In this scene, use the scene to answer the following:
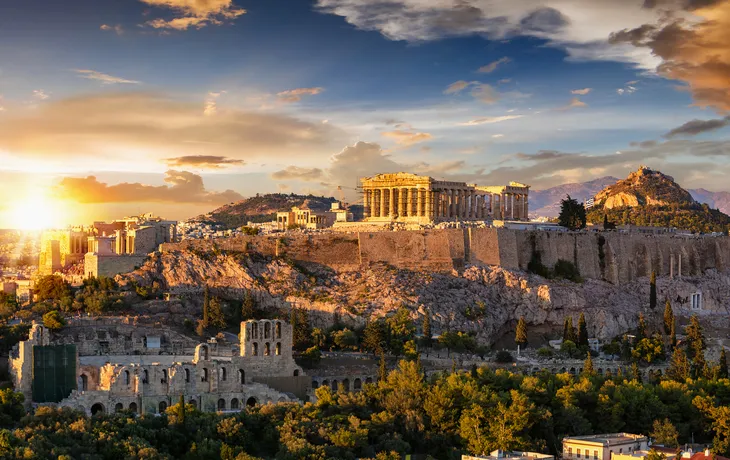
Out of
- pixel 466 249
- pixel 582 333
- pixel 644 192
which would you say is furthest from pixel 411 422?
pixel 644 192

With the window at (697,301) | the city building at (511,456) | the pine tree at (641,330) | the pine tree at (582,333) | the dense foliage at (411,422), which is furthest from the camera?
the window at (697,301)

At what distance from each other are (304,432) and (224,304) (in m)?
20.3

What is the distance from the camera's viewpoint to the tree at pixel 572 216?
3135 inches

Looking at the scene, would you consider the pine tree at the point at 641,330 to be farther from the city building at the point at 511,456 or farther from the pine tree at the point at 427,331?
the city building at the point at 511,456

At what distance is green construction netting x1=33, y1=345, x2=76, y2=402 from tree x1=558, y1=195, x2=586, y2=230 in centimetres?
4365

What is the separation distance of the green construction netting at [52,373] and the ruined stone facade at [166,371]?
0.17 metres

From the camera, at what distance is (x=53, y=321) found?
5081 cm

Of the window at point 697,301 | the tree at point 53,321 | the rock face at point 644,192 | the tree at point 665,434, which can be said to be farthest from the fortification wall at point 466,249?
the rock face at point 644,192

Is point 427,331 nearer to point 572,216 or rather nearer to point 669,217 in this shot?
point 572,216

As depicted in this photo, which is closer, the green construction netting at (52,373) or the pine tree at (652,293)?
the green construction netting at (52,373)

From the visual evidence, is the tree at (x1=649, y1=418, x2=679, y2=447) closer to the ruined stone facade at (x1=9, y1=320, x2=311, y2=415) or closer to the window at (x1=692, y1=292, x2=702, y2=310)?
the ruined stone facade at (x1=9, y1=320, x2=311, y2=415)

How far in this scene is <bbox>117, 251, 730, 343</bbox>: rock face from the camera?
198ft

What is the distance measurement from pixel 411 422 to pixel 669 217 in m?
72.9

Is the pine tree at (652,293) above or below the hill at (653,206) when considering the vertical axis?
below
